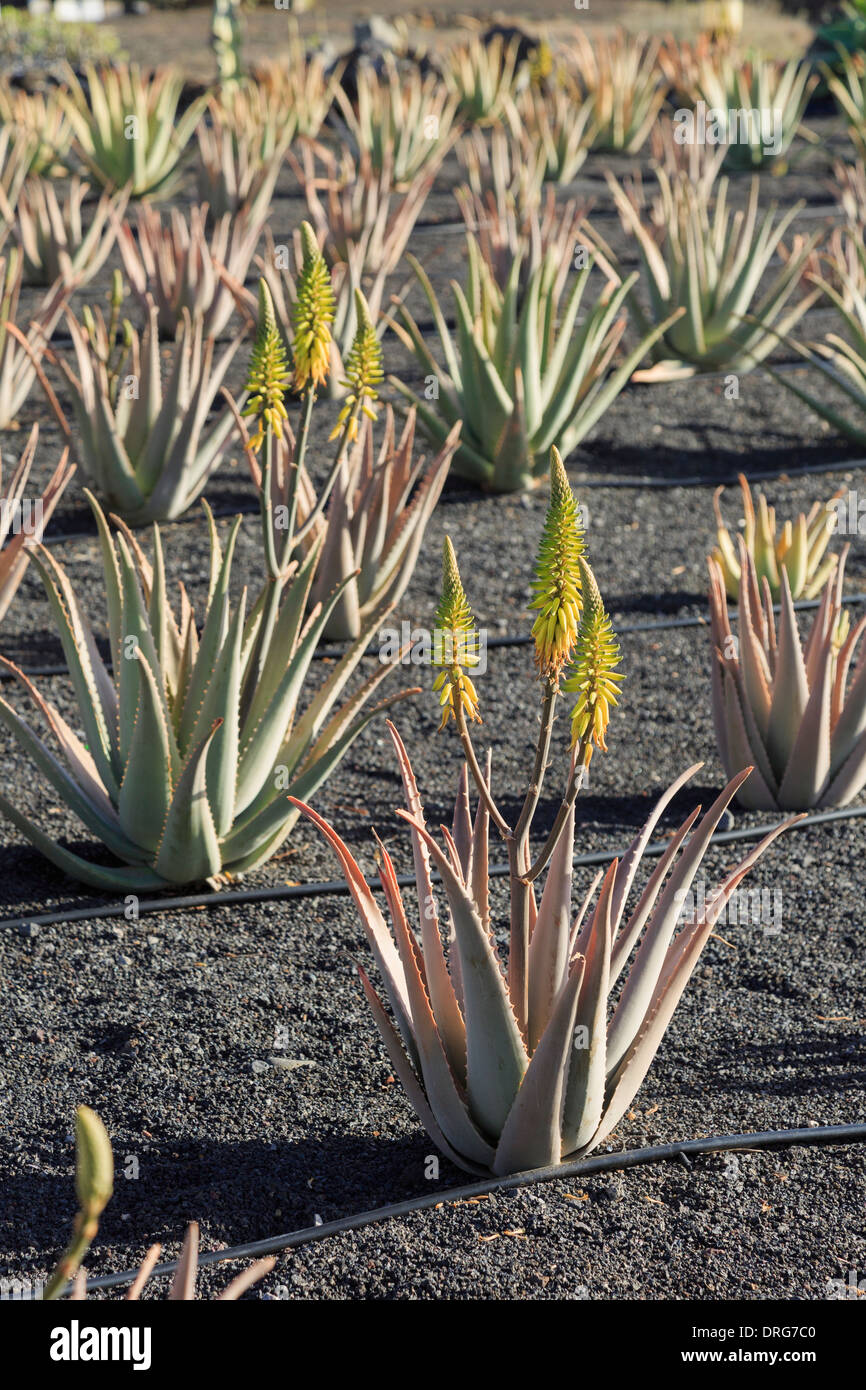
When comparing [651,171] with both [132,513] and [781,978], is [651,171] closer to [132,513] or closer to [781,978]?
[132,513]

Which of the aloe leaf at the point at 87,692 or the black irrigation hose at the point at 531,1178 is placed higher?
the aloe leaf at the point at 87,692

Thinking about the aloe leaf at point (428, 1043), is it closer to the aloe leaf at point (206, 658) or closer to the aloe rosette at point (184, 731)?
the aloe rosette at point (184, 731)

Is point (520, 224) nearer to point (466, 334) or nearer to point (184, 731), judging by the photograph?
point (466, 334)

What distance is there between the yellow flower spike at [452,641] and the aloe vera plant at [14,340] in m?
2.68

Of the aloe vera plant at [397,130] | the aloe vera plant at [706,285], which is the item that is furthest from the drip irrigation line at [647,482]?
the aloe vera plant at [397,130]

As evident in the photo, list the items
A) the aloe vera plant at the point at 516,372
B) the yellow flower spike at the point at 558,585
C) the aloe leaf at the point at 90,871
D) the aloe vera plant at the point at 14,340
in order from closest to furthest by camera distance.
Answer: the yellow flower spike at the point at 558,585
the aloe leaf at the point at 90,871
the aloe vera plant at the point at 14,340
the aloe vera plant at the point at 516,372

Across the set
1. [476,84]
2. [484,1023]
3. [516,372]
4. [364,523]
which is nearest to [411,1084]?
[484,1023]

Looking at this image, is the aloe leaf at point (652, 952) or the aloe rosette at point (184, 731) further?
the aloe rosette at point (184, 731)

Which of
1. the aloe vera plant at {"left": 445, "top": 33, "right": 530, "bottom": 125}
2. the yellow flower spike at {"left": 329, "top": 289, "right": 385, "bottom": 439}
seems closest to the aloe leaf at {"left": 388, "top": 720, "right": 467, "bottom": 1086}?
the yellow flower spike at {"left": 329, "top": 289, "right": 385, "bottom": 439}

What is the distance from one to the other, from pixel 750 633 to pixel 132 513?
2.18 metres

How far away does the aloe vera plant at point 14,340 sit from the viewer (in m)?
3.89

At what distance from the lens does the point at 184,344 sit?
3914 millimetres

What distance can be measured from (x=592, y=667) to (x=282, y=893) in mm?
1361
